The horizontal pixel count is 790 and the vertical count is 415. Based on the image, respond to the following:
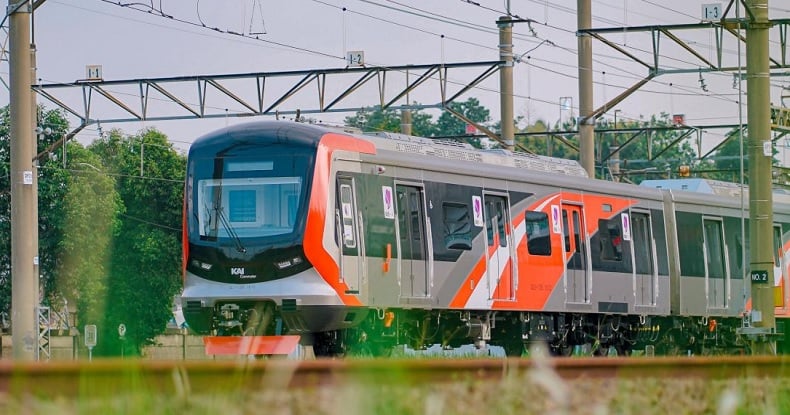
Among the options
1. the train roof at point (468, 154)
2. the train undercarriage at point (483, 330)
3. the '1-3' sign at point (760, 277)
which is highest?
the train roof at point (468, 154)

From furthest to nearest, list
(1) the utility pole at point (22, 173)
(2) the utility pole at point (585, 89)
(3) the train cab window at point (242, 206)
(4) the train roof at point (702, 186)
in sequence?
(2) the utility pole at point (585, 89) → (4) the train roof at point (702, 186) → (1) the utility pole at point (22, 173) → (3) the train cab window at point (242, 206)

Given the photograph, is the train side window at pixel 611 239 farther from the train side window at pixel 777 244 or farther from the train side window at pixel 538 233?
the train side window at pixel 777 244

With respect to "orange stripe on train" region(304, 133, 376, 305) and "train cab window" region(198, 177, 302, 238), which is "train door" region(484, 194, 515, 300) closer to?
"orange stripe on train" region(304, 133, 376, 305)

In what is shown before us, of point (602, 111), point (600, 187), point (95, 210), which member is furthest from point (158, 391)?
point (95, 210)

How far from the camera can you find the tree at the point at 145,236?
65.9 meters

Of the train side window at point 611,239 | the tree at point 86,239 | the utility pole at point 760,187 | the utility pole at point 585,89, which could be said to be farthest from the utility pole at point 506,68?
the tree at point 86,239

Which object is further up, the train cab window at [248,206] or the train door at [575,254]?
the train cab window at [248,206]

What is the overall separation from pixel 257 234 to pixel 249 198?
0.46m

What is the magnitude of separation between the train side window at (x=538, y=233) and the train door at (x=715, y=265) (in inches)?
219

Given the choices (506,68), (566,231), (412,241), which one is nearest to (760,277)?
(566,231)

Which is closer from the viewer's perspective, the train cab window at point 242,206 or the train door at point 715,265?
the train cab window at point 242,206

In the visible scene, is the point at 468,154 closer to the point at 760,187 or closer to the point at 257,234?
the point at 760,187

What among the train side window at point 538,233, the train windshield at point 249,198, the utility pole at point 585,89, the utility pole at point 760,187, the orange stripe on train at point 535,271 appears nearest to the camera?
the train windshield at point 249,198

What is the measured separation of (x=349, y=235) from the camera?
18.4m
